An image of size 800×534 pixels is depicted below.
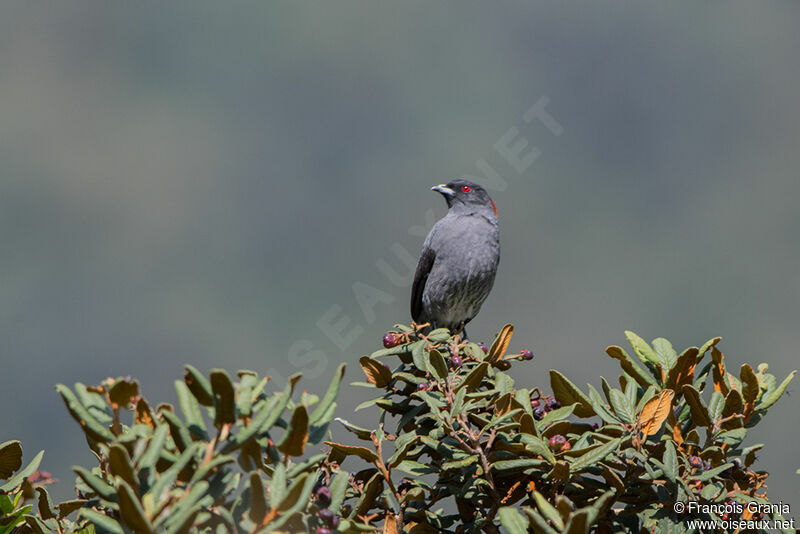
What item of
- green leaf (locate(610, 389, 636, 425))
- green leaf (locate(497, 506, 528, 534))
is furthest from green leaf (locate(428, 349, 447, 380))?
green leaf (locate(497, 506, 528, 534))

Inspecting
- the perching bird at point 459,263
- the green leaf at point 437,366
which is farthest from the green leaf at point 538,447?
the perching bird at point 459,263

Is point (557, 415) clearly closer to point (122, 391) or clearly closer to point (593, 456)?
point (593, 456)

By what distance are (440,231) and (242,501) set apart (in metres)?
5.83

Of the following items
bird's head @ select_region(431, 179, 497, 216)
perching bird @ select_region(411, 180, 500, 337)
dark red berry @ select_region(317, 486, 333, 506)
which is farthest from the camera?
bird's head @ select_region(431, 179, 497, 216)

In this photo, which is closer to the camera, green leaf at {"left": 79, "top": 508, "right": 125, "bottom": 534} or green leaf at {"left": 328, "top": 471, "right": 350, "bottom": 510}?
green leaf at {"left": 79, "top": 508, "right": 125, "bottom": 534}

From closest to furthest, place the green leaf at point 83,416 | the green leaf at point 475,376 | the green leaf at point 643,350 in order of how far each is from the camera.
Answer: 1. the green leaf at point 83,416
2. the green leaf at point 475,376
3. the green leaf at point 643,350

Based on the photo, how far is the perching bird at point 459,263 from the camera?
738cm

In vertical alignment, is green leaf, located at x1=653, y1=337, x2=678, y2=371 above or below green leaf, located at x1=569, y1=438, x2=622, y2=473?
above

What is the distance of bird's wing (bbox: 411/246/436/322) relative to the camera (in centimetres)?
764

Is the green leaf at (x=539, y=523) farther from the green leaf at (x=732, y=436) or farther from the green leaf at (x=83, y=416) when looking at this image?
the green leaf at (x=732, y=436)

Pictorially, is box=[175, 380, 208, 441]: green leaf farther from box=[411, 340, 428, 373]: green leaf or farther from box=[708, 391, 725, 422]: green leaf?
box=[708, 391, 725, 422]: green leaf

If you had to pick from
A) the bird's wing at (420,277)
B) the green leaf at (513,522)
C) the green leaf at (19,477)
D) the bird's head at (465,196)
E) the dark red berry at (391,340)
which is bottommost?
the green leaf at (513,522)

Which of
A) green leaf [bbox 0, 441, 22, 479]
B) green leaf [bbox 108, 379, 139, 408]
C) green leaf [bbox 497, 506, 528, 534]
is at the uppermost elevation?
green leaf [bbox 108, 379, 139, 408]

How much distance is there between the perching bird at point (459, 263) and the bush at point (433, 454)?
3.91m
